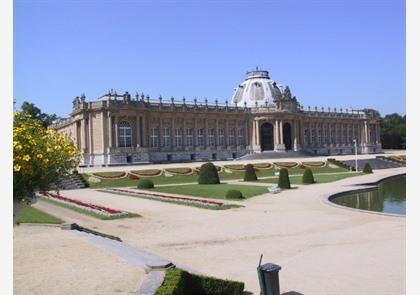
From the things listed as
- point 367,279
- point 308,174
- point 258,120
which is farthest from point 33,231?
point 258,120

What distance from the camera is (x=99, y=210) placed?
67.4 feet

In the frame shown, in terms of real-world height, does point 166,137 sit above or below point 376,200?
above

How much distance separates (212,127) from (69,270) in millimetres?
65797

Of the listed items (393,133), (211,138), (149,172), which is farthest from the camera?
(393,133)

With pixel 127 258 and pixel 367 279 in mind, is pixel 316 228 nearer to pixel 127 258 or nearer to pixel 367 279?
pixel 367 279

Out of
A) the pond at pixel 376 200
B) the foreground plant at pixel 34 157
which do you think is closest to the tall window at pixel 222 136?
the pond at pixel 376 200

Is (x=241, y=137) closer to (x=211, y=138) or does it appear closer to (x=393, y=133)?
(x=211, y=138)

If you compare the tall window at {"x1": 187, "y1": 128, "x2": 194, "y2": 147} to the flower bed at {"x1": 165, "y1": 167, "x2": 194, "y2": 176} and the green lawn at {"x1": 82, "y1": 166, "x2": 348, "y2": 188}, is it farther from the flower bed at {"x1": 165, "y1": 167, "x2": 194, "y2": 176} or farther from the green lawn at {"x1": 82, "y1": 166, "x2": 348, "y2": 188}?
the flower bed at {"x1": 165, "y1": 167, "x2": 194, "y2": 176}

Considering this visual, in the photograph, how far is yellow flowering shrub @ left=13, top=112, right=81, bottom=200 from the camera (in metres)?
8.39

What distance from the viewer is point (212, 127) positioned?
74125 millimetres

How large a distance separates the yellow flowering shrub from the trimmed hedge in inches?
129

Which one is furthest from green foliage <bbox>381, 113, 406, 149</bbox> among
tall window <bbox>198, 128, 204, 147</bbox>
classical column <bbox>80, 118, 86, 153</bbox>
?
classical column <bbox>80, 118, 86, 153</bbox>

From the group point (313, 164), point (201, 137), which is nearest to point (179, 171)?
point (313, 164)

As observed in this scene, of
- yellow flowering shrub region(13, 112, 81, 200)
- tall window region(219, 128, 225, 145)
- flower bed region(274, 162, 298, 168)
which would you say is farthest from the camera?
tall window region(219, 128, 225, 145)
